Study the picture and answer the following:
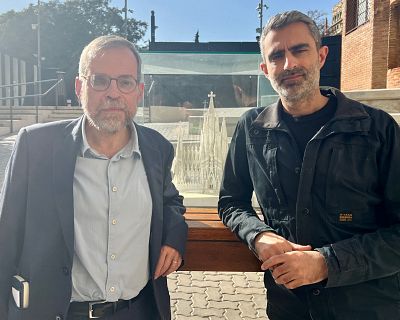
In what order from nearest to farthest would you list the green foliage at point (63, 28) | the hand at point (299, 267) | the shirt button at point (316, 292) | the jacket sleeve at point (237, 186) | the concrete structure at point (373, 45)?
the hand at point (299, 267) < the shirt button at point (316, 292) < the jacket sleeve at point (237, 186) < the concrete structure at point (373, 45) < the green foliage at point (63, 28)

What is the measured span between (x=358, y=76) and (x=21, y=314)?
17207 mm

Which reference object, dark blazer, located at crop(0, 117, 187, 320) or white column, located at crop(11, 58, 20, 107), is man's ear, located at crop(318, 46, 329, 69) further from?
white column, located at crop(11, 58, 20, 107)

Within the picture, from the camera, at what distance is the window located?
1747 centimetres

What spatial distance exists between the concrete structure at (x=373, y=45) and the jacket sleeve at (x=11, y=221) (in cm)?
1325

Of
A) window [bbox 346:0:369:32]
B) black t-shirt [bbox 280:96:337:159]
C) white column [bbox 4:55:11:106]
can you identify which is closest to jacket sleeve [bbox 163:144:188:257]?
black t-shirt [bbox 280:96:337:159]

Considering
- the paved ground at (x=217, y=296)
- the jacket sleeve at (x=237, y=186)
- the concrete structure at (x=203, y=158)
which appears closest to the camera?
the jacket sleeve at (x=237, y=186)

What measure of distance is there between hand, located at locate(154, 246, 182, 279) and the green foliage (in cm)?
3306

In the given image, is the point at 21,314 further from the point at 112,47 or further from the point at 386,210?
the point at 386,210

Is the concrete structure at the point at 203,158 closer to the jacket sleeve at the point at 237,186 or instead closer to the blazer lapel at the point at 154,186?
the jacket sleeve at the point at 237,186

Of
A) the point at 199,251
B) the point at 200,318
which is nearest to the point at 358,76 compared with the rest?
the point at 200,318

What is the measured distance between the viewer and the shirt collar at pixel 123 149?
1.91m

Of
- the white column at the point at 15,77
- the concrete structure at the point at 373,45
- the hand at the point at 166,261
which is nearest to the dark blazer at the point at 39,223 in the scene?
the hand at the point at 166,261

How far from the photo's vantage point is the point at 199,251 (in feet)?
7.82

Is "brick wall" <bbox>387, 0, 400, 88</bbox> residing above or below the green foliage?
below
